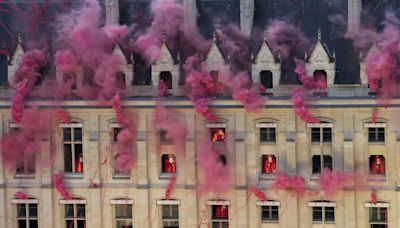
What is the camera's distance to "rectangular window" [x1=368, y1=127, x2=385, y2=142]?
7062 cm

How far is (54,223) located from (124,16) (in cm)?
1279

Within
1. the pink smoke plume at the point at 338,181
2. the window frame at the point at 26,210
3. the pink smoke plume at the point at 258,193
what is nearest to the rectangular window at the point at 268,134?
the pink smoke plume at the point at 258,193

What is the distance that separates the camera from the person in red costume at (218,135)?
2857 inches

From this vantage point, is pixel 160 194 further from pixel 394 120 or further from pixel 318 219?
pixel 394 120

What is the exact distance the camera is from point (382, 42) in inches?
2781

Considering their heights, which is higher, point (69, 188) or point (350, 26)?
point (350, 26)

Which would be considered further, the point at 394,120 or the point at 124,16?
the point at 124,16

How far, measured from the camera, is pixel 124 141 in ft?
238

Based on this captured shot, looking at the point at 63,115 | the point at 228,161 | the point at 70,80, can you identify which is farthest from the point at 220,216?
the point at 70,80

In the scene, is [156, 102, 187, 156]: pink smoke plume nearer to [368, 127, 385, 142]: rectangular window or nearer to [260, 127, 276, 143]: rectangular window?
[260, 127, 276, 143]: rectangular window

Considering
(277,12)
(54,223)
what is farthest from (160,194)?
(277,12)

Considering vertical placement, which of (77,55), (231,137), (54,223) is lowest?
(54,223)

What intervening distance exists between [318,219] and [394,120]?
7029mm

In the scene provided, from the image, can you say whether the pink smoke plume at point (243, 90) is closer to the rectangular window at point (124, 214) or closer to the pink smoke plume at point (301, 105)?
the pink smoke plume at point (301, 105)
